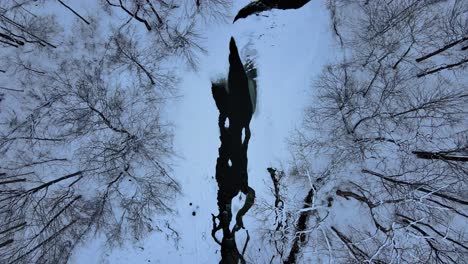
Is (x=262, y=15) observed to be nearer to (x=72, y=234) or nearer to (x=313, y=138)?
(x=313, y=138)

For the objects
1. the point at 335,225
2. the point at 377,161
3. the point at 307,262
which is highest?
the point at 377,161

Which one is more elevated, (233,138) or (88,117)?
(88,117)

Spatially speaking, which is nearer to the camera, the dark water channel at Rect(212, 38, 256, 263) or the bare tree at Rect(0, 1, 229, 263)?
the bare tree at Rect(0, 1, 229, 263)

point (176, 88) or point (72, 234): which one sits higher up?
point (176, 88)

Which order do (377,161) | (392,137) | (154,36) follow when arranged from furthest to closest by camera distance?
1. (154,36)
2. (377,161)
3. (392,137)

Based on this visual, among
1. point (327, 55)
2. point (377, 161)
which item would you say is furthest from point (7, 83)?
point (377, 161)

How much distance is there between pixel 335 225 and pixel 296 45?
4.74 m

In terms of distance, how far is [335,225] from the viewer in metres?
8.85

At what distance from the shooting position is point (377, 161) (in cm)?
876

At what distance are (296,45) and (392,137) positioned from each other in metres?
3.36

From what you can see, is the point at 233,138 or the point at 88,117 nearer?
the point at 88,117

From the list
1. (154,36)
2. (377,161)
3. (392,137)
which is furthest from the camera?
(154,36)

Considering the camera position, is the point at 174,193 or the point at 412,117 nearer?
the point at 412,117

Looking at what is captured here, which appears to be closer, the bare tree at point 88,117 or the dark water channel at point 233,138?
the bare tree at point 88,117
